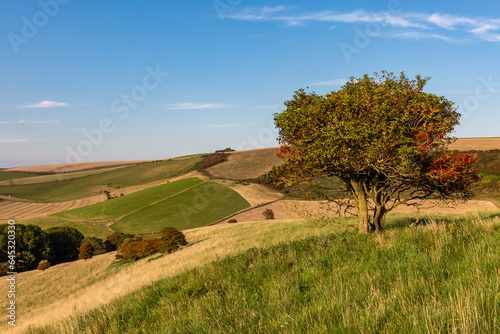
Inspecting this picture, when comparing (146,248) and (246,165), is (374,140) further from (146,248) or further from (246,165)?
(246,165)

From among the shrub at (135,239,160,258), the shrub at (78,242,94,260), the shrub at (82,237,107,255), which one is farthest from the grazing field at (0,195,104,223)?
the shrub at (135,239,160,258)

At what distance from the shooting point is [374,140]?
12.9 meters

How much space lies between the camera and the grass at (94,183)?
11912 centimetres

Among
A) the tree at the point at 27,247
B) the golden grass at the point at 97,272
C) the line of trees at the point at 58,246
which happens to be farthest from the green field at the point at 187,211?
the golden grass at the point at 97,272

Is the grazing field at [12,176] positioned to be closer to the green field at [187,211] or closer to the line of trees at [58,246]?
the green field at [187,211]

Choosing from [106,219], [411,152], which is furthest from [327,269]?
[106,219]

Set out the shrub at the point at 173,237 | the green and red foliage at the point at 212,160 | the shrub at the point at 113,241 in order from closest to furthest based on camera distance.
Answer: the shrub at the point at 173,237 → the shrub at the point at 113,241 → the green and red foliage at the point at 212,160

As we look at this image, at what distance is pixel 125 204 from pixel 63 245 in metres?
32.5

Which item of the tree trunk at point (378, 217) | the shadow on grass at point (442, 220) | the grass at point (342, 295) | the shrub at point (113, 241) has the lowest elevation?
the shrub at point (113, 241)

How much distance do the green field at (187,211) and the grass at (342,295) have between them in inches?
2644

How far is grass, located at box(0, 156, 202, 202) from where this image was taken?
119 m

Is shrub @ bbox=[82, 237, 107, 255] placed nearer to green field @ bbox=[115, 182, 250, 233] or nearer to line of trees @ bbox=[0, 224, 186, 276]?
line of trees @ bbox=[0, 224, 186, 276]

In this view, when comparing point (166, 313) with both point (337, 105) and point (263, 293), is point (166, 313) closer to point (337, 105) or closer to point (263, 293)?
point (263, 293)

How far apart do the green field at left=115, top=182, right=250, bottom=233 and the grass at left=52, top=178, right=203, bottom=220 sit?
455 centimetres
